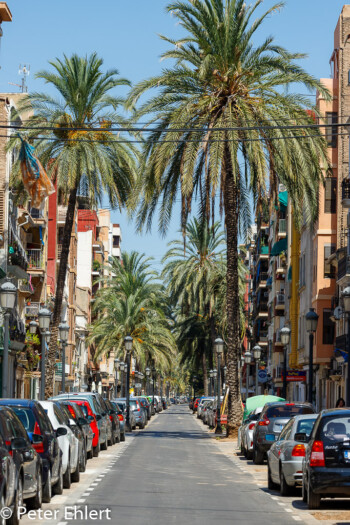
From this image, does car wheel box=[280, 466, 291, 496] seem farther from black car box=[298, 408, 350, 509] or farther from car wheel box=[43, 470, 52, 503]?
car wheel box=[43, 470, 52, 503]

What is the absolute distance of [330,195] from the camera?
62625mm

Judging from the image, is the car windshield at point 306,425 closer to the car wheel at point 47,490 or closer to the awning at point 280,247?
the car wheel at point 47,490

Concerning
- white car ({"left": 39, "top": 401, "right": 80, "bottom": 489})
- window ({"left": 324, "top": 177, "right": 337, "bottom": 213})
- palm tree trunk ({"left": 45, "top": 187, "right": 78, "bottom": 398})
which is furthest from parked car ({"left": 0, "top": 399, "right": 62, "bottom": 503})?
window ({"left": 324, "top": 177, "right": 337, "bottom": 213})

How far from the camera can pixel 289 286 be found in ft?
273

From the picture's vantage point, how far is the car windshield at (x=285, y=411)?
90.1ft

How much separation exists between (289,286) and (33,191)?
150 ft

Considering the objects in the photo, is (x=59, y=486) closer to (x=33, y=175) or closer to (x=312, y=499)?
(x=312, y=499)

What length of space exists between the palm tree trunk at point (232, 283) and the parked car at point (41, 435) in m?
21.6

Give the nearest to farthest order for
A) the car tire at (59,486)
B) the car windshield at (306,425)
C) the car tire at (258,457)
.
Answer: the car tire at (59,486)
the car windshield at (306,425)
the car tire at (258,457)

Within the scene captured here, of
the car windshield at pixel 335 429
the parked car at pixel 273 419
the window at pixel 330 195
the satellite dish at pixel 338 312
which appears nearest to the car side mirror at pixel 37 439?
the car windshield at pixel 335 429

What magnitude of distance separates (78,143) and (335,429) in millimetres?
27164

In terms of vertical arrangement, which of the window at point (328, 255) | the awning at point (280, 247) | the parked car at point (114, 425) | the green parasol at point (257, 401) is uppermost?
the awning at point (280, 247)

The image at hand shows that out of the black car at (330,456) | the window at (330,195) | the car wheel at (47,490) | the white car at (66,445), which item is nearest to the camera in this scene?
the black car at (330,456)

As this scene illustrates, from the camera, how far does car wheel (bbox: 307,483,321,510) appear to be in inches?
657
